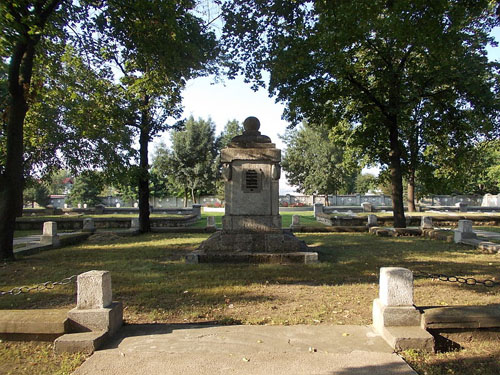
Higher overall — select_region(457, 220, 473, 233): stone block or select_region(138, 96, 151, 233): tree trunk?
select_region(138, 96, 151, 233): tree trunk

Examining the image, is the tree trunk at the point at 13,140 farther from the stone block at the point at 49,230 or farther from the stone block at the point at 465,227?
the stone block at the point at 465,227

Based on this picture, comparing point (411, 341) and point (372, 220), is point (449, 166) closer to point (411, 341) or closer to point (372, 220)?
point (372, 220)

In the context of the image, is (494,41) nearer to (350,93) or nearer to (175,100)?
(350,93)

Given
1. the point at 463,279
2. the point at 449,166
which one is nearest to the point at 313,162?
the point at 449,166

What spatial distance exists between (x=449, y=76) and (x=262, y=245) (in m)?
11.1

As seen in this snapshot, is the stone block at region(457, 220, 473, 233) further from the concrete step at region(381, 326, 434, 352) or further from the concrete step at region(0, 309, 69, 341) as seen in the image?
the concrete step at region(0, 309, 69, 341)

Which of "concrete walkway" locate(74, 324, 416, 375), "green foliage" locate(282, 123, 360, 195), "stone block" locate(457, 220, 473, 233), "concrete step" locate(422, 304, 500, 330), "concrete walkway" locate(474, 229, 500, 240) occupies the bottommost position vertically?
"concrete walkway" locate(474, 229, 500, 240)

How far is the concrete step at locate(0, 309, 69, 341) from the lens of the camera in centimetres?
414

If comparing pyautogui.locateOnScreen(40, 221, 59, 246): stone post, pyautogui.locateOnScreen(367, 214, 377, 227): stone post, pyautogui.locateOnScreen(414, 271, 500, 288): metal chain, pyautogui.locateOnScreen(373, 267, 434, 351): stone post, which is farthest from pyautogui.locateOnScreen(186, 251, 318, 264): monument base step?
pyautogui.locateOnScreen(367, 214, 377, 227): stone post

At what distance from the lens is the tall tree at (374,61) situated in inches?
403

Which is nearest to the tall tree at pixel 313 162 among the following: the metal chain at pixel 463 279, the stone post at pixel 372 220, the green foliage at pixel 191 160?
the green foliage at pixel 191 160

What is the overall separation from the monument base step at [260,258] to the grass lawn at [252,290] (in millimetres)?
457

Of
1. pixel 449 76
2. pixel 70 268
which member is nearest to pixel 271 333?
pixel 70 268

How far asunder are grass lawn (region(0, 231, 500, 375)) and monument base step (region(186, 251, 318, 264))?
0.46 metres
